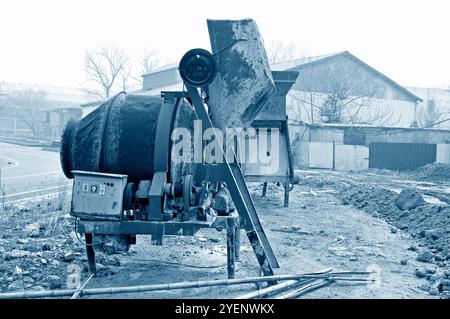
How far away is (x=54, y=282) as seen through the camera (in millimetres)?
4840

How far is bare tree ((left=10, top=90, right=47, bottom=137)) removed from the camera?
6119cm

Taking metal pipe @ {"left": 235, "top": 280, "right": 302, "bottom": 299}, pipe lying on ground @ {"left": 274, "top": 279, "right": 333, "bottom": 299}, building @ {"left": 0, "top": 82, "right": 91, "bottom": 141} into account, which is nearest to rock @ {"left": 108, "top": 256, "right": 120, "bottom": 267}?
metal pipe @ {"left": 235, "top": 280, "right": 302, "bottom": 299}

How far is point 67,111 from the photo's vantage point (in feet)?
183

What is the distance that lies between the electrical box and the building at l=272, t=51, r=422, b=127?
86.3 ft

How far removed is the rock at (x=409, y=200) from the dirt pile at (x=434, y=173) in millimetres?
9829

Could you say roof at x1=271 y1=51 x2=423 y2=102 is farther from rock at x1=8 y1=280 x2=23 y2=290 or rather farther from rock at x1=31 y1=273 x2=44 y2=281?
rock at x1=8 y1=280 x2=23 y2=290

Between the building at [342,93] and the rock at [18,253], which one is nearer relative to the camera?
the rock at [18,253]

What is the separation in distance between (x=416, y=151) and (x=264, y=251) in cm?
2181

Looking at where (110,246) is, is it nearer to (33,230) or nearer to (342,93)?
(33,230)

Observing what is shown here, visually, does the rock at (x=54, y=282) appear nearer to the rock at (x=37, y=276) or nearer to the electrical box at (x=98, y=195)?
the rock at (x=37, y=276)

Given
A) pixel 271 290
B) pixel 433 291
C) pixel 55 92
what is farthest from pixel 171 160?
pixel 55 92

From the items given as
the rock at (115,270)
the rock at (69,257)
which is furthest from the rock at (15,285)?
the rock at (115,270)

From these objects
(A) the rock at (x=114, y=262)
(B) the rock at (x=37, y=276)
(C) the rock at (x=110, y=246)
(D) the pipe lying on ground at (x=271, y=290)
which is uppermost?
(C) the rock at (x=110, y=246)

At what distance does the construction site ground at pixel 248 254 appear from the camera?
493cm
